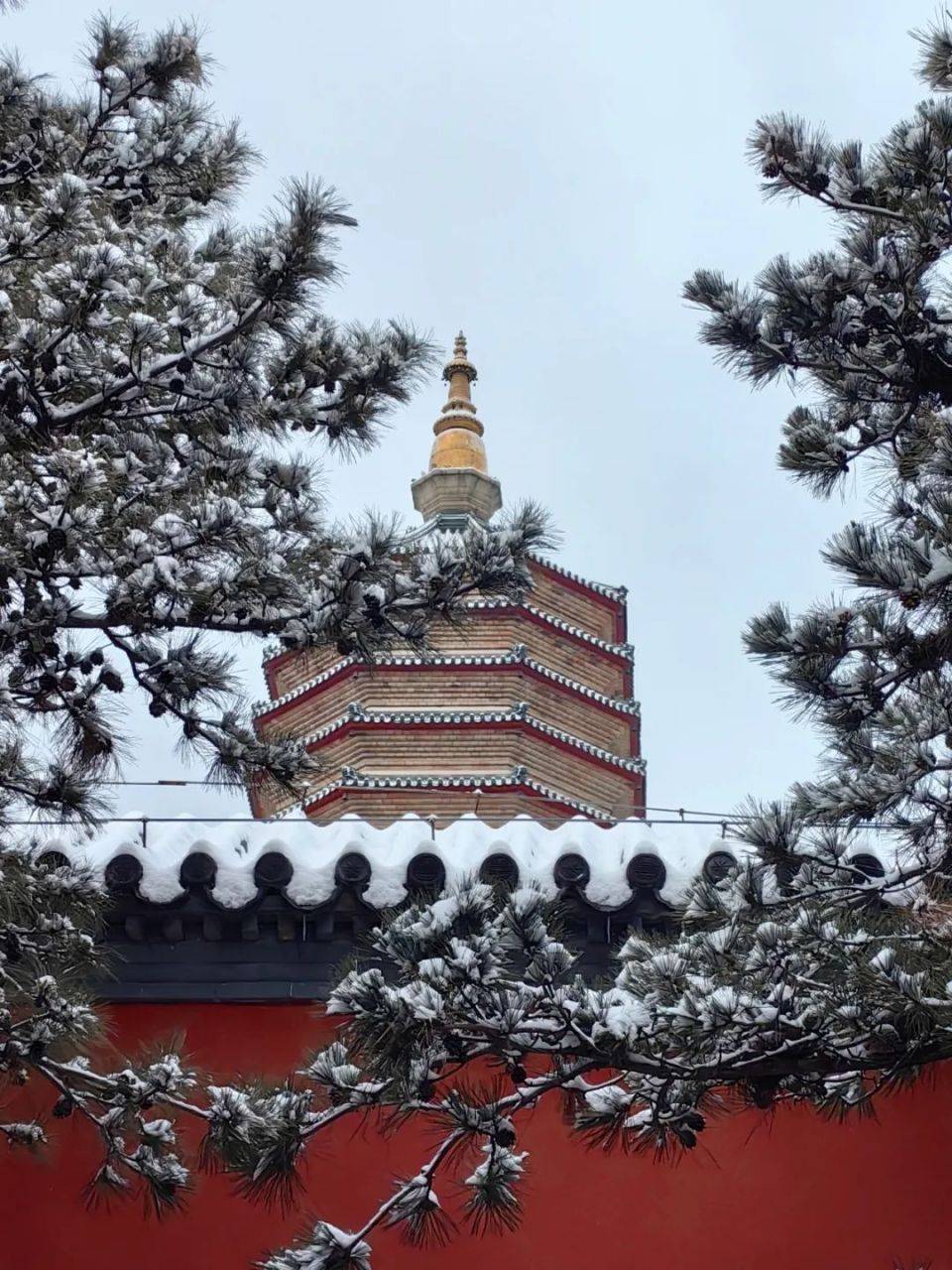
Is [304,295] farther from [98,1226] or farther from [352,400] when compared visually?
[98,1226]

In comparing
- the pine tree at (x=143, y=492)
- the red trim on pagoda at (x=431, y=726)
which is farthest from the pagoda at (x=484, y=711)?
the pine tree at (x=143, y=492)

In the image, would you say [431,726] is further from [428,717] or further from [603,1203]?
[603,1203]

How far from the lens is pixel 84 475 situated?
4.02m

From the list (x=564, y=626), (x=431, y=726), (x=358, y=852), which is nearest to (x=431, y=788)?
(x=431, y=726)

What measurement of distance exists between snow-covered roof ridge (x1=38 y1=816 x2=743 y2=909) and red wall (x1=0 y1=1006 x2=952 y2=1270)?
490 millimetres

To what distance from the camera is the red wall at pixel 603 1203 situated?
5.49 meters

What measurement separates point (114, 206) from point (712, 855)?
267cm

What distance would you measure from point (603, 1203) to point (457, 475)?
386 inches

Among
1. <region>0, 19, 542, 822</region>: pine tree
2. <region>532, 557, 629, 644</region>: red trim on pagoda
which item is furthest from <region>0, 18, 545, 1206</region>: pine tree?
<region>532, 557, 629, 644</region>: red trim on pagoda

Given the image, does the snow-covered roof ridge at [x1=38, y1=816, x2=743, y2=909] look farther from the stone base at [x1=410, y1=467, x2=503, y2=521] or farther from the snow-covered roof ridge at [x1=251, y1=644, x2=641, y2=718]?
the stone base at [x1=410, y1=467, x2=503, y2=521]

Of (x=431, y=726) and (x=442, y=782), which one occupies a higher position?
(x=431, y=726)

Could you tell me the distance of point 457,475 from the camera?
48.8 feet

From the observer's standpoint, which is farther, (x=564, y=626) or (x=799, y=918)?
(x=564, y=626)

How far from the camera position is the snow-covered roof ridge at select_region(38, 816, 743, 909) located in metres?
5.58
